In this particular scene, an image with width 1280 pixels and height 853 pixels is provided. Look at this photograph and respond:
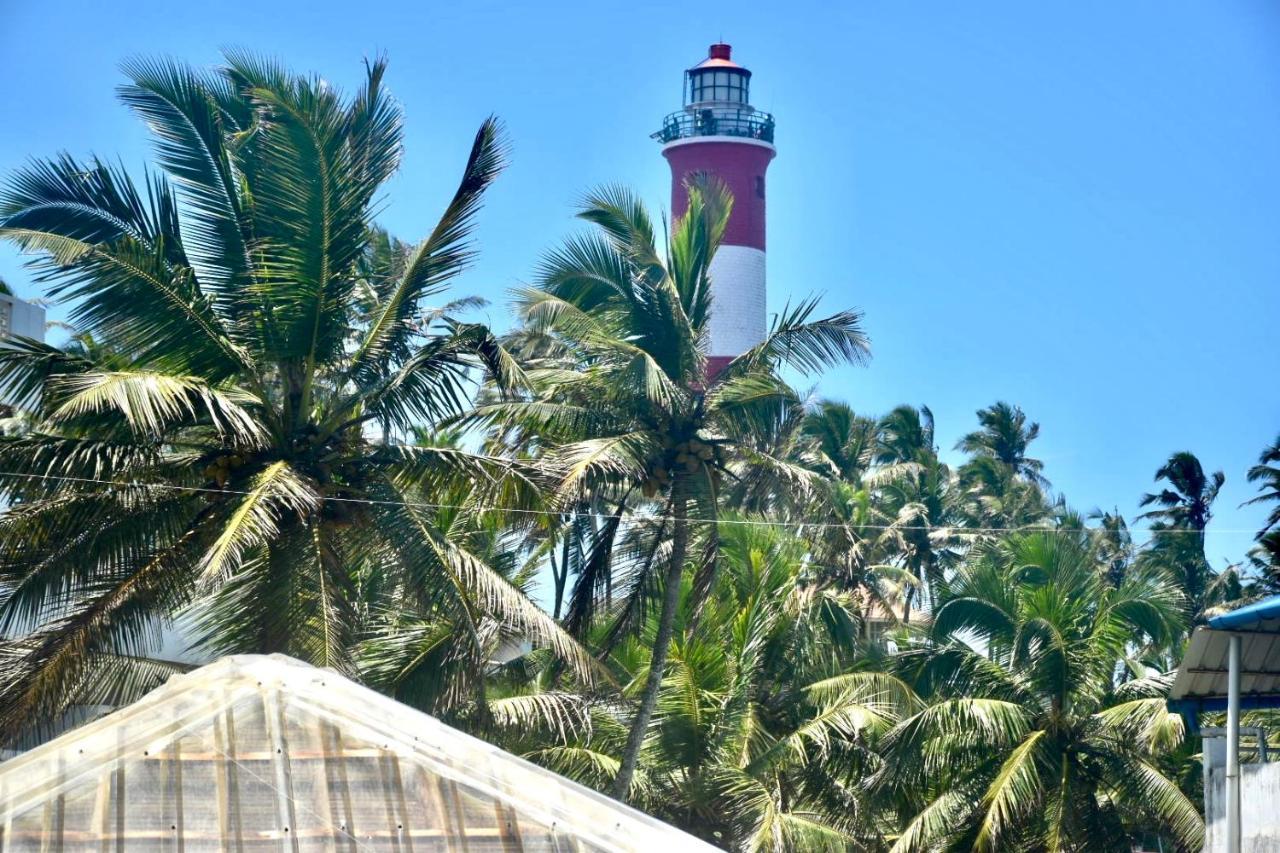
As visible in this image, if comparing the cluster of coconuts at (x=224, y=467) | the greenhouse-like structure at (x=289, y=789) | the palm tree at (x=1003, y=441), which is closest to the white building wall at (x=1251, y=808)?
the cluster of coconuts at (x=224, y=467)

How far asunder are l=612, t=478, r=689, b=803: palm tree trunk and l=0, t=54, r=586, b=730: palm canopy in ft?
12.5

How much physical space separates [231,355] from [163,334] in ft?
2.10

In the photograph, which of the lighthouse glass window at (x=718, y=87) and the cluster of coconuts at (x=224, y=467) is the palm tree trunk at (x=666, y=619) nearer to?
the cluster of coconuts at (x=224, y=467)

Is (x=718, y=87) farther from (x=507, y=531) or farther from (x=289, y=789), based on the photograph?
(x=289, y=789)

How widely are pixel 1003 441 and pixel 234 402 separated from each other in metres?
51.2

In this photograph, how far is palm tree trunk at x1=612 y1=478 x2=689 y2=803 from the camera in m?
20.2

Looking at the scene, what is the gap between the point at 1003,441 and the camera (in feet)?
208

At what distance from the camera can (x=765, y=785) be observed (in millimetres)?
22297

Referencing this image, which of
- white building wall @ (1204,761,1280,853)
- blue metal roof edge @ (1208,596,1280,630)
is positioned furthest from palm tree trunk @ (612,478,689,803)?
blue metal roof edge @ (1208,596,1280,630)

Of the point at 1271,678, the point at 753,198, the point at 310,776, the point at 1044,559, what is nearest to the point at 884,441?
the point at 753,198

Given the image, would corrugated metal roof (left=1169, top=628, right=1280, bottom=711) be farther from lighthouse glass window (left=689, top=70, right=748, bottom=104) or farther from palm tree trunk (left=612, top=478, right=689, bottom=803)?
lighthouse glass window (left=689, top=70, right=748, bottom=104)

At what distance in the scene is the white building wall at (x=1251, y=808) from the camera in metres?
16.0

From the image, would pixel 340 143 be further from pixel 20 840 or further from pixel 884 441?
pixel 884 441

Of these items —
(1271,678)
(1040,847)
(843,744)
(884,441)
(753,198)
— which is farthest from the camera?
(884,441)
